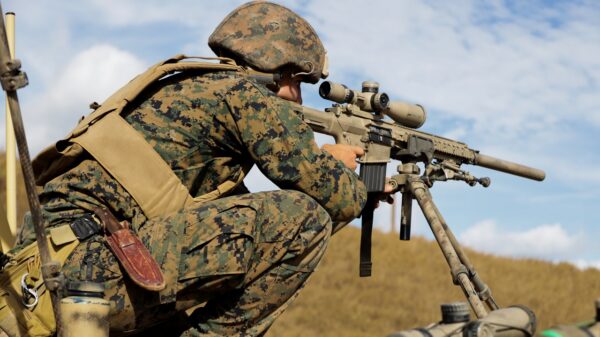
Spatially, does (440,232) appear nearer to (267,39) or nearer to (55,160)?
(267,39)

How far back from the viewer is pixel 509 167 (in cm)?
825

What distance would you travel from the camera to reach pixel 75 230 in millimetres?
4055

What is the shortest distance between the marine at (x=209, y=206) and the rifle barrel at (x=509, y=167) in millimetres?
3419

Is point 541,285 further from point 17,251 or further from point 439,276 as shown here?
point 17,251

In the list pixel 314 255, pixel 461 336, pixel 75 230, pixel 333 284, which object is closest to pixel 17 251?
pixel 75 230

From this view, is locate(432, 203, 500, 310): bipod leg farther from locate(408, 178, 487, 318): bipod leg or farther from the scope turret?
the scope turret

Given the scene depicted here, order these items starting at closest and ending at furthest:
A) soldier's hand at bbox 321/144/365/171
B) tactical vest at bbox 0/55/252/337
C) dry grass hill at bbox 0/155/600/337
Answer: tactical vest at bbox 0/55/252/337 → soldier's hand at bbox 321/144/365/171 → dry grass hill at bbox 0/155/600/337

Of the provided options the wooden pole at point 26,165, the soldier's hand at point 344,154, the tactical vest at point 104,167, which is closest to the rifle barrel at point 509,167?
the soldier's hand at point 344,154

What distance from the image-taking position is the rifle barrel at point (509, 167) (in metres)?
7.93

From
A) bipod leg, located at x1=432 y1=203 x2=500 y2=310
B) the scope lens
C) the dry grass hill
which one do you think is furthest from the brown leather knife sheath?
the dry grass hill

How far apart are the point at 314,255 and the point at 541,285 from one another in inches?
527

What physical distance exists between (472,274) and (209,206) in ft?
8.88

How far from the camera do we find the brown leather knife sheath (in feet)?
12.8

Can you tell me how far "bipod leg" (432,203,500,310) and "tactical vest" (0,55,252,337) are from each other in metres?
2.53
